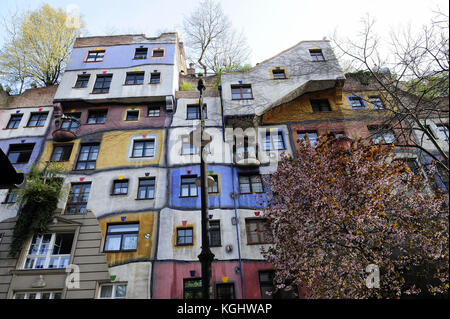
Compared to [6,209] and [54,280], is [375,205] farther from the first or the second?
[6,209]

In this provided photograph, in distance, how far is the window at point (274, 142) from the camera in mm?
17547

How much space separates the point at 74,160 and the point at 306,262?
14.5m

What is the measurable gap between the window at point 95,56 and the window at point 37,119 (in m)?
5.59

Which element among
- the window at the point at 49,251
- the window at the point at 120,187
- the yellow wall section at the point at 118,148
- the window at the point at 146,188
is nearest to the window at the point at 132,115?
the yellow wall section at the point at 118,148

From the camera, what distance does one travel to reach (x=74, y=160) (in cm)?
1688

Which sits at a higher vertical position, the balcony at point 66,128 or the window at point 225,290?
the balcony at point 66,128

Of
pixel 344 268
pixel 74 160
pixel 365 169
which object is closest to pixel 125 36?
pixel 74 160

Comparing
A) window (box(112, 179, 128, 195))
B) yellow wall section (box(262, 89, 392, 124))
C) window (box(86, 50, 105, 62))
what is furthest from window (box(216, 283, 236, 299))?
window (box(86, 50, 105, 62))

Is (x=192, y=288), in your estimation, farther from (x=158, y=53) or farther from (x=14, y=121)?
(x=158, y=53)

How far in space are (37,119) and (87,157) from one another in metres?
5.70

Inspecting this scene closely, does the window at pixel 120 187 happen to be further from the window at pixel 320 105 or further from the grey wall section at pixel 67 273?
the window at pixel 320 105

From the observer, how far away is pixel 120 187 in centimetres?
1583

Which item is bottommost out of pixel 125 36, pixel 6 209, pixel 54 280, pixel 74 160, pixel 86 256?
pixel 54 280

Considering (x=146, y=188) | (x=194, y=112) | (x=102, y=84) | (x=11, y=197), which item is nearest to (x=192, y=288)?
(x=146, y=188)
